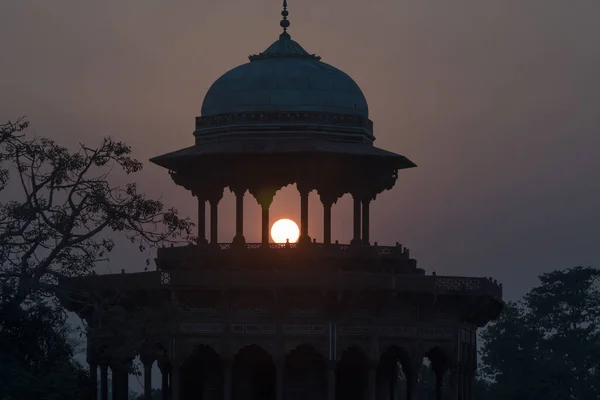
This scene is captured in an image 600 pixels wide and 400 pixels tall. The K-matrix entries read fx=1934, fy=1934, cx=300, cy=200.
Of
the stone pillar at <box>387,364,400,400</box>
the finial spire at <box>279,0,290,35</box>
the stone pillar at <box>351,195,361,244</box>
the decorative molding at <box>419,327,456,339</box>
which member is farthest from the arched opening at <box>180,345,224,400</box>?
the finial spire at <box>279,0,290,35</box>

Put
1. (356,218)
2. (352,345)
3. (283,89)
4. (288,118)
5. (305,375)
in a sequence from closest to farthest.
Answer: (352,345) < (305,375) < (288,118) < (356,218) < (283,89)

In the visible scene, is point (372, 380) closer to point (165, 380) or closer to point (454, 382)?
point (454, 382)

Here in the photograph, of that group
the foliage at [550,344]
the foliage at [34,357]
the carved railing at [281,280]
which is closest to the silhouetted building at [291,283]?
the carved railing at [281,280]

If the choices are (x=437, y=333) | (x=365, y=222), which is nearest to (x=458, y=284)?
(x=437, y=333)

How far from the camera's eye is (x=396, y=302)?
6919 cm

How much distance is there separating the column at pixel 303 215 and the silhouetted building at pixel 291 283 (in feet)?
0.12

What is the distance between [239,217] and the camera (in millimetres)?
70562

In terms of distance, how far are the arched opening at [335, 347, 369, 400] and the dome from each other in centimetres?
914

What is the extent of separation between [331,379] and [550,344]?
40.4m

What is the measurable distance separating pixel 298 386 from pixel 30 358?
13003mm

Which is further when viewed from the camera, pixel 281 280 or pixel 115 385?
pixel 115 385

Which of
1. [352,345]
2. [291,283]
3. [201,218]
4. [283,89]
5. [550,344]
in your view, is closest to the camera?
[291,283]

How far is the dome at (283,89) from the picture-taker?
71.6 metres

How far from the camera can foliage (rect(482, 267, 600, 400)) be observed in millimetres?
102125
